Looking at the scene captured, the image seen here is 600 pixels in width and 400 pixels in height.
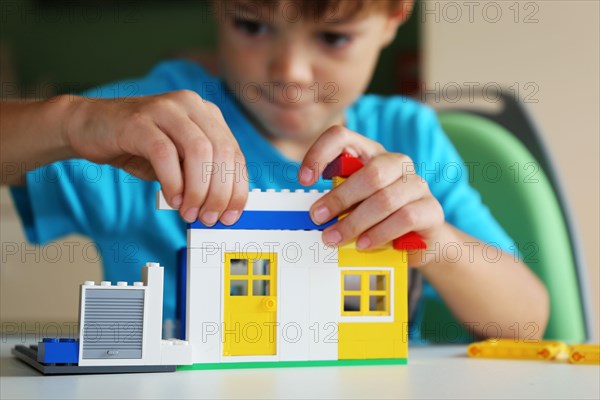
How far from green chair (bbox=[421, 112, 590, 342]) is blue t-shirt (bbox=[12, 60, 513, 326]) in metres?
0.03

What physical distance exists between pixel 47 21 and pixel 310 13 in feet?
6.72

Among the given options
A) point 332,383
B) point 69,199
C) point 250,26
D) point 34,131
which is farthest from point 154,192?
point 332,383

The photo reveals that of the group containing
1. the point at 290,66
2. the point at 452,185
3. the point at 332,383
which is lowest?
the point at 332,383

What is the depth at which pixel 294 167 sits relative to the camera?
1082 millimetres

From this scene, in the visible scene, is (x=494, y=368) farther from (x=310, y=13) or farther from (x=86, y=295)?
(x=310, y=13)

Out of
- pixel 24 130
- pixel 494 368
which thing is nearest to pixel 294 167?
pixel 24 130

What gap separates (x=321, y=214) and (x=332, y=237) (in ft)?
0.06

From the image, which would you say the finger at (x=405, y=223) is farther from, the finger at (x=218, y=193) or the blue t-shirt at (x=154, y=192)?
the blue t-shirt at (x=154, y=192)

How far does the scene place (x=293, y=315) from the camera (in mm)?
560

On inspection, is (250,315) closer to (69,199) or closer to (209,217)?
(209,217)

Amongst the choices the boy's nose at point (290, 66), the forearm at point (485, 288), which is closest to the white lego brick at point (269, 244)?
the forearm at point (485, 288)

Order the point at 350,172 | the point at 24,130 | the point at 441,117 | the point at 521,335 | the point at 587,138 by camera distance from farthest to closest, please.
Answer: the point at 587,138, the point at 441,117, the point at 521,335, the point at 24,130, the point at 350,172

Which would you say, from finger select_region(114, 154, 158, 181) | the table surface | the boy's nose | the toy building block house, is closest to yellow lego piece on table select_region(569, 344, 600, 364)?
the table surface

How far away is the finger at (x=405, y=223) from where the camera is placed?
1.89 ft
